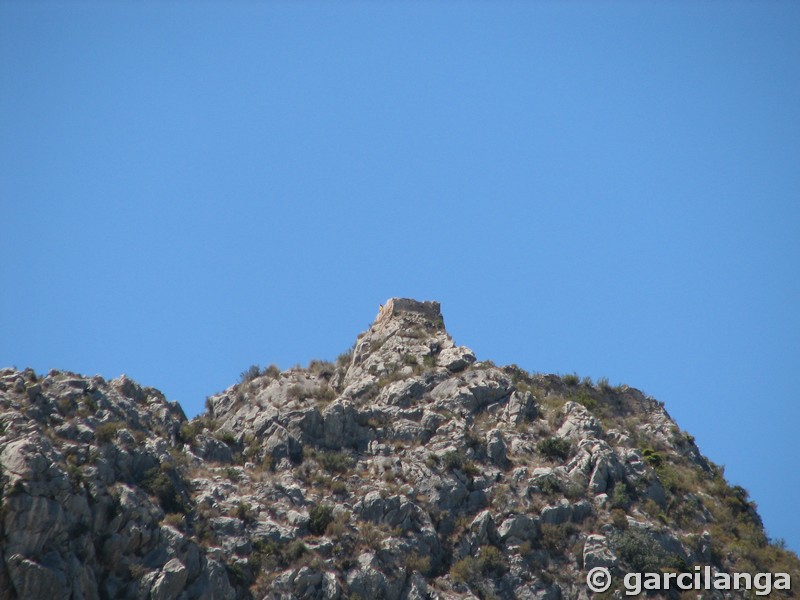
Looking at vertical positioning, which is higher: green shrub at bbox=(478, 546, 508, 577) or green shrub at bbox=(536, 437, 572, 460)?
green shrub at bbox=(536, 437, 572, 460)

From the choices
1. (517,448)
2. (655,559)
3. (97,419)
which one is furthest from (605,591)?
(97,419)

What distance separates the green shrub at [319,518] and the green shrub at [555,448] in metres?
14.1

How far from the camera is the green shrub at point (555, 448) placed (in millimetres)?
66562

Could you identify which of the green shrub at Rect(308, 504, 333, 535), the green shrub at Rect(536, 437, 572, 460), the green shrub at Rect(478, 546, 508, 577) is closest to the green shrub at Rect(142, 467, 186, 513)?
the green shrub at Rect(308, 504, 333, 535)

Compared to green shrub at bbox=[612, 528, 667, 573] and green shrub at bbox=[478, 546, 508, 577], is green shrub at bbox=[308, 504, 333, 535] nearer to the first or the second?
green shrub at bbox=[478, 546, 508, 577]

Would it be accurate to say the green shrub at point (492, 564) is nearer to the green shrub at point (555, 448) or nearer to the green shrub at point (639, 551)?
the green shrub at point (639, 551)

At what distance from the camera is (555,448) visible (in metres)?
66.7

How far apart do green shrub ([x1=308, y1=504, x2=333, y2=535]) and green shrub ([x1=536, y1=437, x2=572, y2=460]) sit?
14100 mm

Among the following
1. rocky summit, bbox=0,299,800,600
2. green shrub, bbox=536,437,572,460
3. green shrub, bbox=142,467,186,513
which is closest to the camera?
rocky summit, bbox=0,299,800,600

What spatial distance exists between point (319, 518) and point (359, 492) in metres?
3.75

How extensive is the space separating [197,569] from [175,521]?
10.5ft

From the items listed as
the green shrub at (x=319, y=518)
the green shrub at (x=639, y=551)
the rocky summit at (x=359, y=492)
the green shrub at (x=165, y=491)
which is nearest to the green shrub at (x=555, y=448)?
the rocky summit at (x=359, y=492)

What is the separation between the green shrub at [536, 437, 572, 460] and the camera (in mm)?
66562

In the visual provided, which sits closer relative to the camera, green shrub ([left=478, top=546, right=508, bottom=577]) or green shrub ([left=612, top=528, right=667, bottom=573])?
green shrub ([left=478, top=546, right=508, bottom=577])
